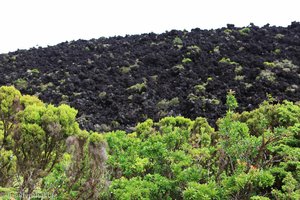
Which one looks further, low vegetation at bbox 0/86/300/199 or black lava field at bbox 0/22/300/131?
black lava field at bbox 0/22/300/131

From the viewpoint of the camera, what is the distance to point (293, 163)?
6.60 metres

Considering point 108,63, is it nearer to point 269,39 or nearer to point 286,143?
point 269,39

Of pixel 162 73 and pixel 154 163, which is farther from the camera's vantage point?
pixel 162 73

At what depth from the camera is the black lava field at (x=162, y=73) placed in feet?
94.4

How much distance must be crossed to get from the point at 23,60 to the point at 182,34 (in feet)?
55.0

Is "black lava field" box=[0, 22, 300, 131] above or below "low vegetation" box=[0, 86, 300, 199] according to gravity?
above

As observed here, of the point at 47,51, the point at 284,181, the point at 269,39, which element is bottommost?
the point at 284,181

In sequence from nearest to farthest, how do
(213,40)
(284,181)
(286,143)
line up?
(284,181) < (286,143) < (213,40)

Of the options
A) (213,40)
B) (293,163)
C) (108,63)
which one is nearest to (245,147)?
(293,163)

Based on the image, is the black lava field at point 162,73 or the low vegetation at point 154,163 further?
the black lava field at point 162,73

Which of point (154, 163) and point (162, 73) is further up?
point (162, 73)

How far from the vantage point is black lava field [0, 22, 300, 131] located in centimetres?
2878

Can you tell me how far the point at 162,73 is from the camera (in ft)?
116

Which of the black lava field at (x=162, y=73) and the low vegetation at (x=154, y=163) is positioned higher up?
the black lava field at (x=162, y=73)
